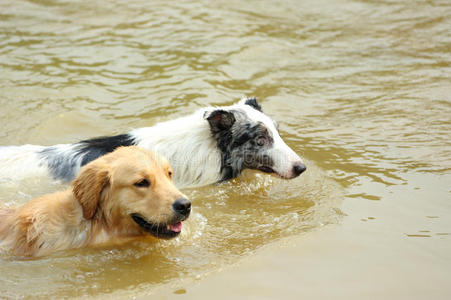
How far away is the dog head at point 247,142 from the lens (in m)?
7.12

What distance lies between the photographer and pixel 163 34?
13.0m

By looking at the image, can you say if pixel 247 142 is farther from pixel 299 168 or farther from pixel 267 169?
pixel 299 168

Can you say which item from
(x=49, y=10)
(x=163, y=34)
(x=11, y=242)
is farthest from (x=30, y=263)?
(x=49, y=10)

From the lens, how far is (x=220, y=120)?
7.19 metres

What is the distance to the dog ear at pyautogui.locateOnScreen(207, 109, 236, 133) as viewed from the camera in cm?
712

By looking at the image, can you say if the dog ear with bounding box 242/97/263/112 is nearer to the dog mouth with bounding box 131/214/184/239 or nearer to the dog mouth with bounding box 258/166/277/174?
the dog mouth with bounding box 258/166/277/174

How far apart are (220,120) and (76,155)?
178cm

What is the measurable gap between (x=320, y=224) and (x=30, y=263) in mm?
2748

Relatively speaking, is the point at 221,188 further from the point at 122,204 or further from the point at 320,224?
the point at 122,204

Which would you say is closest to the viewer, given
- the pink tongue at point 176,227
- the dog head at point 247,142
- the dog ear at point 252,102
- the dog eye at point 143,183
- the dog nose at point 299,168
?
the dog eye at point 143,183

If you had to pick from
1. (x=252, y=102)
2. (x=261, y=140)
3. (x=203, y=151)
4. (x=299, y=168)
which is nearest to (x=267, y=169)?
(x=261, y=140)

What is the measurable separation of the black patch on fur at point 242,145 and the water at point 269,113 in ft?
0.85

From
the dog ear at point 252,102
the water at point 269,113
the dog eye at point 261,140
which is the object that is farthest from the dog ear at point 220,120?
the water at point 269,113

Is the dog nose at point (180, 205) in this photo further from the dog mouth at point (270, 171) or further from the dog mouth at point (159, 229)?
the dog mouth at point (270, 171)
